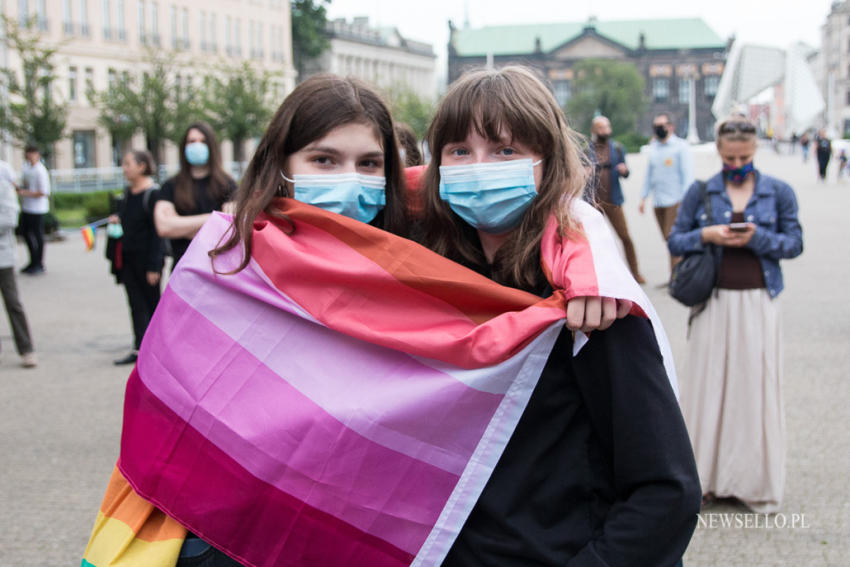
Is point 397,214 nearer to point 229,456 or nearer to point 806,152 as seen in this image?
point 229,456

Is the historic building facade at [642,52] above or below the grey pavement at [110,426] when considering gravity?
above

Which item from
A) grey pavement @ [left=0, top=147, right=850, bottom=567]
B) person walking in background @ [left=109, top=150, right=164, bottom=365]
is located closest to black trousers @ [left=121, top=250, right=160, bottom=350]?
person walking in background @ [left=109, top=150, right=164, bottom=365]

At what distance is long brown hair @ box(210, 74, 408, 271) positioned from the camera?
7.89 feet

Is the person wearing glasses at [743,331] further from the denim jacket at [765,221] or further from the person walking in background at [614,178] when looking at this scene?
the person walking in background at [614,178]

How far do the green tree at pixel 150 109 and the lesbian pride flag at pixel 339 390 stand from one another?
34115mm

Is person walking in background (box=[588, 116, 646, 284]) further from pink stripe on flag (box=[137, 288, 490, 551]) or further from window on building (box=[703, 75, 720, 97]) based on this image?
window on building (box=[703, 75, 720, 97])

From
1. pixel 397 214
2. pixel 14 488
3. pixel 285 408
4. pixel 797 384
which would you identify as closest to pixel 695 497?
pixel 285 408

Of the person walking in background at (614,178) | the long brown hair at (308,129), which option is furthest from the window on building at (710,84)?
the long brown hair at (308,129)

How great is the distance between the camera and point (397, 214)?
2543mm

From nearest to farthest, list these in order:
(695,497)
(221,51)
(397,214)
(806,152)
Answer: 1. (695,497)
2. (397,214)
3. (806,152)
4. (221,51)

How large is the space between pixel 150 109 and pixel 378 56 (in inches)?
2757

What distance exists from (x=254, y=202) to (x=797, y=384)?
20.4ft

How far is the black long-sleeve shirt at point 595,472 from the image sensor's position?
74.0 inches

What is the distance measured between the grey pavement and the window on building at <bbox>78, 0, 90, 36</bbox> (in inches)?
1729
